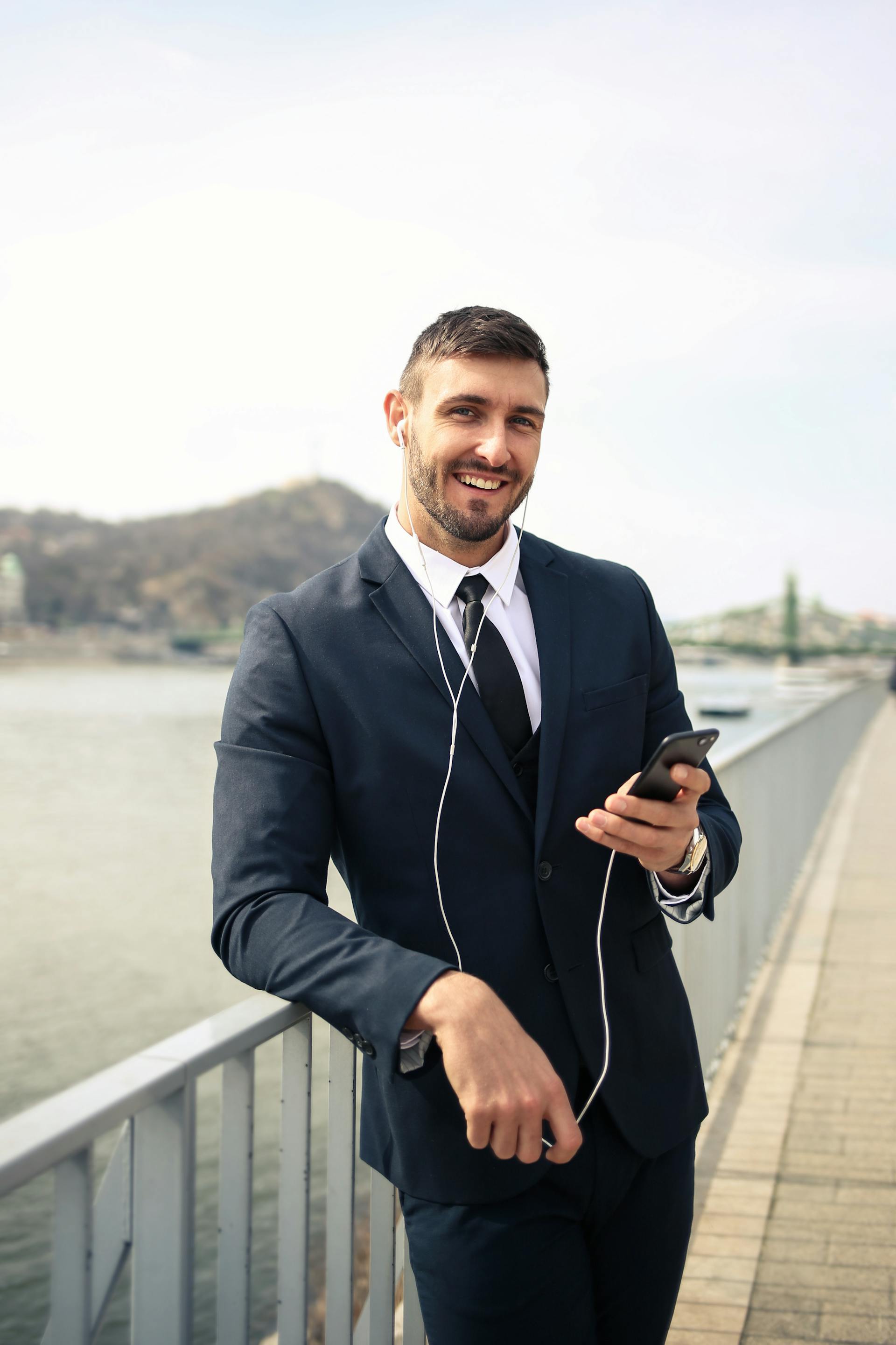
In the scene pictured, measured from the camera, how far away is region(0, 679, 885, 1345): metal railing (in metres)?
1.08

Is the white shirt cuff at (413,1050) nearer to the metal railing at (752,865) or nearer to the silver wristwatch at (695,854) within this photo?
the silver wristwatch at (695,854)

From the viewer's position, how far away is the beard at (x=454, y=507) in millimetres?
1655

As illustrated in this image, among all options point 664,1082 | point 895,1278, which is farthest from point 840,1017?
point 664,1082

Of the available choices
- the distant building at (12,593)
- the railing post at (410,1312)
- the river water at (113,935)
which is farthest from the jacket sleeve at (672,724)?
the distant building at (12,593)

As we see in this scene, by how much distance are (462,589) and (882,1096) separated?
10.5 feet

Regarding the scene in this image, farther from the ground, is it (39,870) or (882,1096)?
(882,1096)

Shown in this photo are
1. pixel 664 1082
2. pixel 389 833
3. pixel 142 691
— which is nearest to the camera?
pixel 389 833

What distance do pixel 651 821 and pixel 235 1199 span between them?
0.65 metres

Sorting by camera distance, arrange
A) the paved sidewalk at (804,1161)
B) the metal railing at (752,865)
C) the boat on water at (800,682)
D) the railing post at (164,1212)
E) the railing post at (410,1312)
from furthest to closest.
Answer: the boat on water at (800,682), the metal railing at (752,865), the paved sidewalk at (804,1161), the railing post at (410,1312), the railing post at (164,1212)

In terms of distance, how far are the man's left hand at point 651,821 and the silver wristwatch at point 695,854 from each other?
11 centimetres

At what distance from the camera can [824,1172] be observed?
11.4ft

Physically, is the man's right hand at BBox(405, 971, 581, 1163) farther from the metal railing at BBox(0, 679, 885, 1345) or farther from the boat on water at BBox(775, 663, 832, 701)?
the boat on water at BBox(775, 663, 832, 701)

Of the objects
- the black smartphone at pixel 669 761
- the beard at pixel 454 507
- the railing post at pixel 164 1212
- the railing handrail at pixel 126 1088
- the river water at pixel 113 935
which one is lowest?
the river water at pixel 113 935

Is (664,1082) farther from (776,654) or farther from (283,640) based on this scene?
(776,654)
